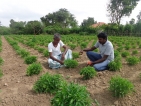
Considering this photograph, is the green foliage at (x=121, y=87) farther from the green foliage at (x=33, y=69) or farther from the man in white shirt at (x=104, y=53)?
the green foliage at (x=33, y=69)

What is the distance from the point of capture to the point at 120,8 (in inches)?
1708

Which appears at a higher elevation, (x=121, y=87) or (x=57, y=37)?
(x=57, y=37)

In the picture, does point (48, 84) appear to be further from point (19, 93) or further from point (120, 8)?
point (120, 8)

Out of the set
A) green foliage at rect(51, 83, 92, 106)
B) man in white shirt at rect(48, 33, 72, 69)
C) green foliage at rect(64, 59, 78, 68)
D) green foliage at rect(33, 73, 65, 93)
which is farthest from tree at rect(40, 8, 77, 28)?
green foliage at rect(51, 83, 92, 106)

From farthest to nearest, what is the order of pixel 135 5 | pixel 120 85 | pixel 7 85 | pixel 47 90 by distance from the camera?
pixel 135 5, pixel 7 85, pixel 47 90, pixel 120 85

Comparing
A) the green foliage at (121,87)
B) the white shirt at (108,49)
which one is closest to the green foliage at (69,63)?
the white shirt at (108,49)

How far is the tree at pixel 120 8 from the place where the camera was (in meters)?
42.4

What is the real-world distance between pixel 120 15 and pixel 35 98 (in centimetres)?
4273

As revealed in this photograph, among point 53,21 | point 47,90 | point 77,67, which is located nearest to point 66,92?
point 47,90

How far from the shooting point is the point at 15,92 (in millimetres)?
4367

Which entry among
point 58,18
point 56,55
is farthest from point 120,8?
point 56,55

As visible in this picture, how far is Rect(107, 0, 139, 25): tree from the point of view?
139 feet

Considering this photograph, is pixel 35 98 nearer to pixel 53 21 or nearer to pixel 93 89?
pixel 93 89

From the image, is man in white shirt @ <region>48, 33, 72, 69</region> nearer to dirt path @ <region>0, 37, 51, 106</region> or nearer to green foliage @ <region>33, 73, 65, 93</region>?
dirt path @ <region>0, 37, 51, 106</region>
